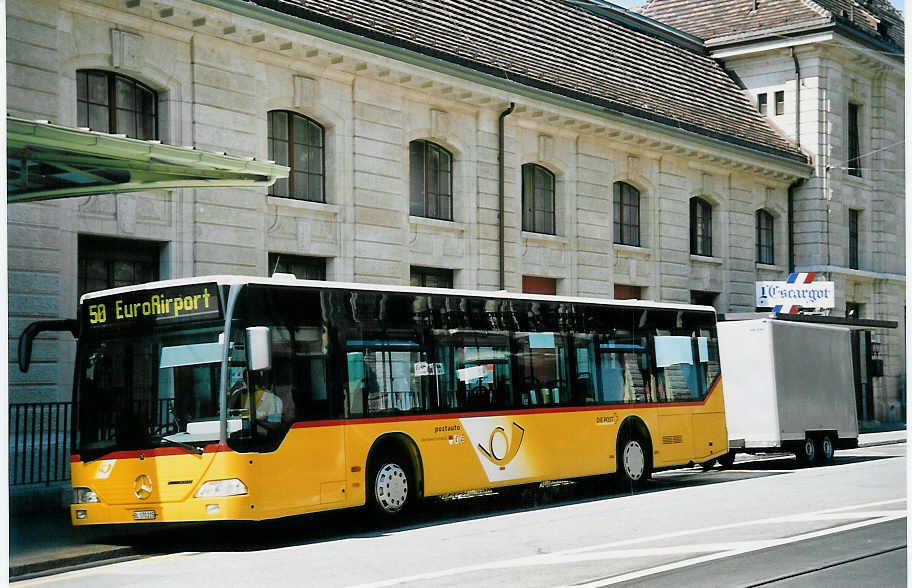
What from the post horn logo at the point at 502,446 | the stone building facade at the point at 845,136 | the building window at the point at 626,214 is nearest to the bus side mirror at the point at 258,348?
the post horn logo at the point at 502,446

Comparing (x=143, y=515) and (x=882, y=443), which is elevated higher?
(x=143, y=515)

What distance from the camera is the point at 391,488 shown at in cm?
1656

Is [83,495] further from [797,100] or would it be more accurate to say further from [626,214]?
[797,100]

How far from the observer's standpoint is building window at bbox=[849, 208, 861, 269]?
140ft

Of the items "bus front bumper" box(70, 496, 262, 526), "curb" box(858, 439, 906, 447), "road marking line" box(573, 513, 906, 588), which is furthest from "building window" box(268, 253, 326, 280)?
"curb" box(858, 439, 906, 447)

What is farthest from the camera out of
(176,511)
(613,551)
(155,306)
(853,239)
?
(853,239)

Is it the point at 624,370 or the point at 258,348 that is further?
the point at 624,370

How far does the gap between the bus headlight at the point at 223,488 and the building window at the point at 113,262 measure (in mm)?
7416

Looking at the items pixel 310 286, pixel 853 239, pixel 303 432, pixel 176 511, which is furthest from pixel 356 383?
pixel 853 239

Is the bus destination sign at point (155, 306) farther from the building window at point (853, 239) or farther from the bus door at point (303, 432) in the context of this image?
the building window at point (853, 239)

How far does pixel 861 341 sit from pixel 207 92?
24105 mm

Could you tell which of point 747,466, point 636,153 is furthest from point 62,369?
point 636,153

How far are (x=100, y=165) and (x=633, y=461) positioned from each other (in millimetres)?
9923

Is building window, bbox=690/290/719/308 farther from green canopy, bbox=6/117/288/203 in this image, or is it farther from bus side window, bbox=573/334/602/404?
green canopy, bbox=6/117/288/203
